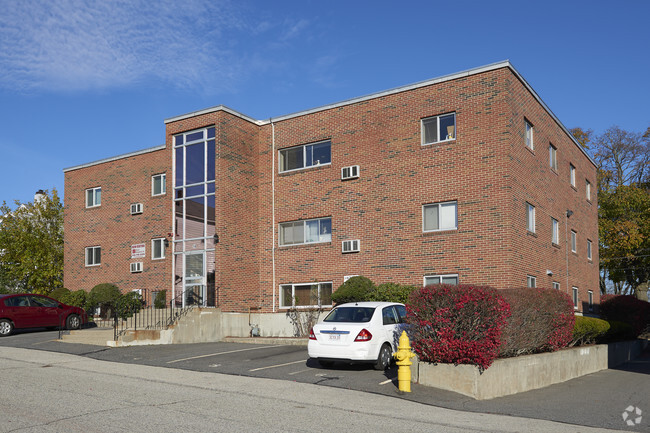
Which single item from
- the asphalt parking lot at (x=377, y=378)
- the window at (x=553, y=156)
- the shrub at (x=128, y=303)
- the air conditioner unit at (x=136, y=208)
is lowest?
the asphalt parking lot at (x=377, y=378)

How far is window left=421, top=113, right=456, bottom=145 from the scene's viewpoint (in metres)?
21.3

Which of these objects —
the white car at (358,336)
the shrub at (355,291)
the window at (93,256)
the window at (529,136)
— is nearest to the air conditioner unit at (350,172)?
the shrub at (355,291)

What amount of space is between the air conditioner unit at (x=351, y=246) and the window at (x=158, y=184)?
9.80m

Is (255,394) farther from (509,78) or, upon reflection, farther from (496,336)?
(509,78)

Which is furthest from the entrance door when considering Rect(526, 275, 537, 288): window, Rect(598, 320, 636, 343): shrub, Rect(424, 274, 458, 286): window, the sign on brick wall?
Rect(598, 320, 636, 343): shrub

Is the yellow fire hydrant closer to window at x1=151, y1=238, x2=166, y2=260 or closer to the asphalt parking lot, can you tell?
the asphalt parking lot

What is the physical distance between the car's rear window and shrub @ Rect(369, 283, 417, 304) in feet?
17.6

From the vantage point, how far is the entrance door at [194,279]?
2303 centimetres

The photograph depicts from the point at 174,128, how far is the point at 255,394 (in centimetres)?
1571

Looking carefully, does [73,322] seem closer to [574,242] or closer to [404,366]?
[404,366]

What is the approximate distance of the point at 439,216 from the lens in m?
21.2

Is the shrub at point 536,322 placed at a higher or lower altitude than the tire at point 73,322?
higher

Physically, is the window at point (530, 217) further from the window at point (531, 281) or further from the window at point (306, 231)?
the window at point (306, 231)

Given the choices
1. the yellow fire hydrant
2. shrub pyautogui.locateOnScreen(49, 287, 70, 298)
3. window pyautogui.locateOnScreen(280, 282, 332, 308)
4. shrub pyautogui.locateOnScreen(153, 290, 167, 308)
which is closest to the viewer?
the yellow fire hydrant
